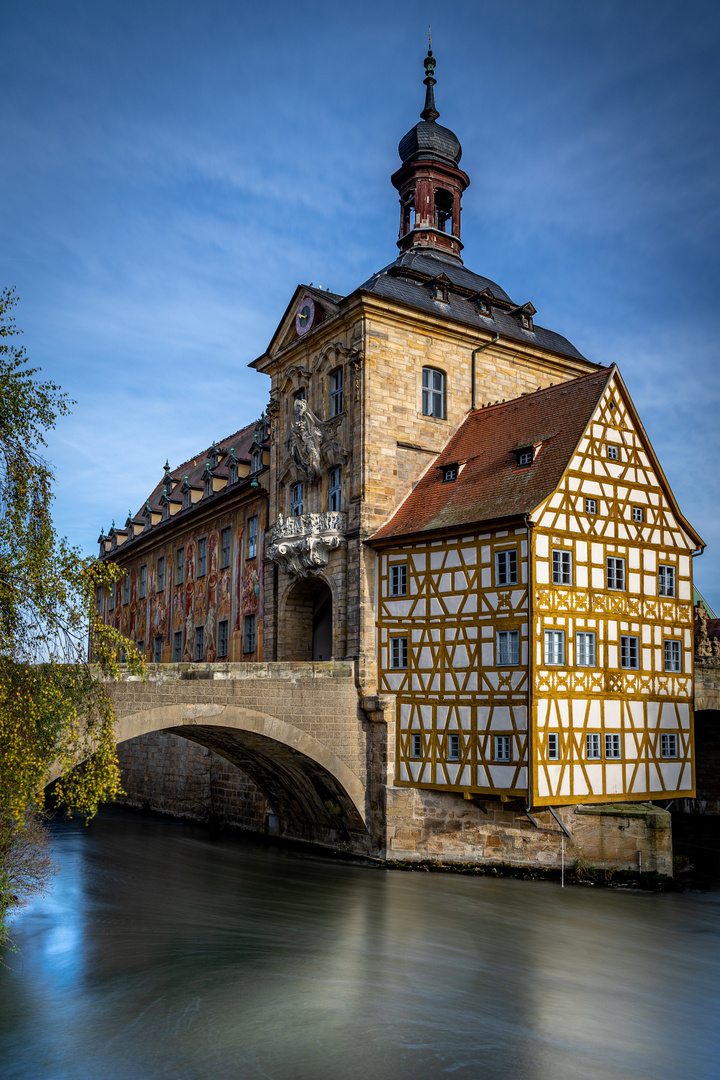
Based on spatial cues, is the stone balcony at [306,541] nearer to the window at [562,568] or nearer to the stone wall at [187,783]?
the window at [562,568]

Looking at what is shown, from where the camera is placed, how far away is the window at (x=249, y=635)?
31688mm

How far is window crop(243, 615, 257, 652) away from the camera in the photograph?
104 feet

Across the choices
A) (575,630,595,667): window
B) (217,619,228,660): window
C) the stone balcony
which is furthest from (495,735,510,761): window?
(217,619,228,660): window

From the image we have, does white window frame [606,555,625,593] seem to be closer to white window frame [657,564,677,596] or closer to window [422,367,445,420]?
white window frame [657,564,677,596]

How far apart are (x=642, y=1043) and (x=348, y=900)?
834 cm

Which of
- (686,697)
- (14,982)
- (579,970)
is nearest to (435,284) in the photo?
(686,697)

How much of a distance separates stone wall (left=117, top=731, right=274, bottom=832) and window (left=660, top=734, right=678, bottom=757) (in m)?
11.2

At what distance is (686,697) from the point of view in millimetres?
24281

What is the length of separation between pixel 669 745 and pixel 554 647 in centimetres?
446

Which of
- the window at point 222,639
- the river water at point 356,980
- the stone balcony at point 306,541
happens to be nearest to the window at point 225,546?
the window at point 222,639

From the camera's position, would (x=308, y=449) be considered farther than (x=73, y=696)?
Yes

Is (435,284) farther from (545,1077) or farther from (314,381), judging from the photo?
(545,1077)

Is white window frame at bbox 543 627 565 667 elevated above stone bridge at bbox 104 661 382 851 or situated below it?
above

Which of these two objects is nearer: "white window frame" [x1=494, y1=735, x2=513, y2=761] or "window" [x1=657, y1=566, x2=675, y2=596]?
"white window frame" [x1=494, y1=735, x2=513, y2=761]
